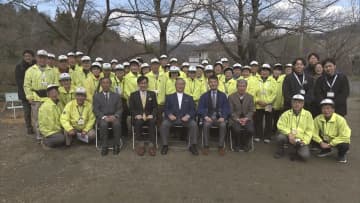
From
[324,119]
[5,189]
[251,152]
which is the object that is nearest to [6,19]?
[5,189]

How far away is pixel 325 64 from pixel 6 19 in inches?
545

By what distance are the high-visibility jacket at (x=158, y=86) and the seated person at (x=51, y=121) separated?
2.03 meters

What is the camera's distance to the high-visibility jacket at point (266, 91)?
21.4ft

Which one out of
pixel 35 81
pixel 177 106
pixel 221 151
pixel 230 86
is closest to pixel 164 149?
pixel 177 106

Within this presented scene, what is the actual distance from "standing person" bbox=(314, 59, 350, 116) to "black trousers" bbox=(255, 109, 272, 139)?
129 centimetres

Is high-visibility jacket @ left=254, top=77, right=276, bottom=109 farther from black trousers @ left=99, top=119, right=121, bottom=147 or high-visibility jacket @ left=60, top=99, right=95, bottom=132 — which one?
high-visibility jacket @ left=60, top=99, right=95, bottom=132

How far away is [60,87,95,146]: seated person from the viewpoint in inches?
237

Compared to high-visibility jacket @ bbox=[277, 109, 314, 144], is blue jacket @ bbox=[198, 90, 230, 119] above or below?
above

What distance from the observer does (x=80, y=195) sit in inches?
161

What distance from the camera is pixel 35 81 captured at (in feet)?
20.9

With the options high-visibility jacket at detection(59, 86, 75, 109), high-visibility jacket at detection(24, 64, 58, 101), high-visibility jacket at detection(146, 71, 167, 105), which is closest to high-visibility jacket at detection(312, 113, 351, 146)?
high-visibility jacket at detection(146, 71, 167, 105)

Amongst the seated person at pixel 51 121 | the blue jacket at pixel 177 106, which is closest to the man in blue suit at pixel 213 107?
the blue jacket at pixel 177 106

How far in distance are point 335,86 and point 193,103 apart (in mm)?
2814

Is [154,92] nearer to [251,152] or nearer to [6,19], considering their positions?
[251,152]
